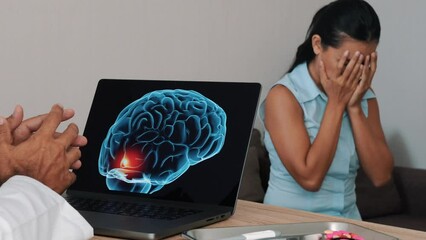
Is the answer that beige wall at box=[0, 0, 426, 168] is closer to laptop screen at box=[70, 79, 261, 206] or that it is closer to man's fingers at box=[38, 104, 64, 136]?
laptop screen at box=[70, 79, 261, 206]

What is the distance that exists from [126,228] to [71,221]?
0.13 metres

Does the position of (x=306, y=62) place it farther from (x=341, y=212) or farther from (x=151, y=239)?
(x=151, y=239)

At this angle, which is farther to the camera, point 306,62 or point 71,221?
point 306,62

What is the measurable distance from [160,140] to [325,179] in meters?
0.82

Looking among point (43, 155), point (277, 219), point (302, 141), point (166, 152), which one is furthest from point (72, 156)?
point (302, 141)

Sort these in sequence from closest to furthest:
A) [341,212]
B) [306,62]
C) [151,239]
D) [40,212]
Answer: [40,212]
[151,239]
[341,212]
[306,62]

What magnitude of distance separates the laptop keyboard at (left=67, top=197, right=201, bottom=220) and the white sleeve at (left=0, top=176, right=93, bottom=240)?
20cm

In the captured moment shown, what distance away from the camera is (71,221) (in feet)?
2.67

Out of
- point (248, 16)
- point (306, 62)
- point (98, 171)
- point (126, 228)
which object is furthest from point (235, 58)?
point (126, 228)

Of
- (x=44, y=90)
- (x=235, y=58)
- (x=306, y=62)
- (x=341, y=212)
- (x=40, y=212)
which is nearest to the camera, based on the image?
(x=40, y=212)

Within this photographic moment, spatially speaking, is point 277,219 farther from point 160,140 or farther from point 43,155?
point 43,155

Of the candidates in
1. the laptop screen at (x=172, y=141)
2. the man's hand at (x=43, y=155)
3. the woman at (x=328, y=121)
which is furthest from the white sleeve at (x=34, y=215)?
the woman at (x=328, y=121)

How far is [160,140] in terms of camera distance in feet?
3.76

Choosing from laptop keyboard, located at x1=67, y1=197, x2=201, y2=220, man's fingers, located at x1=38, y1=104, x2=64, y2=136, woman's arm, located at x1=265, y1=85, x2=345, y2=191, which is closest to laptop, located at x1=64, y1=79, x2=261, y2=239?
laptop keyboard, located at x1=67, y1=197, x2=201, y2=220
